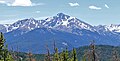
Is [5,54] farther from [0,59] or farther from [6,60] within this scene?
[0,59]

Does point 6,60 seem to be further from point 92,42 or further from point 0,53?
point 92,42

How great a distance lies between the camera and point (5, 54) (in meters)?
51.4

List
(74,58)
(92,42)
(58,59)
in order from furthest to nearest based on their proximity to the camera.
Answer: (58,59), (92,42), (74,58)

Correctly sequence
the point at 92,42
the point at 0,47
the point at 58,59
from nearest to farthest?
the point at 0,47, the point at 92,42, the point at 58,59

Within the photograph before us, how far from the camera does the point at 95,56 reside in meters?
68.2

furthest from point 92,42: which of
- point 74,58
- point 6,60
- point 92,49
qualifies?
point 6,60

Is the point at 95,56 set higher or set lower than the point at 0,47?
lower

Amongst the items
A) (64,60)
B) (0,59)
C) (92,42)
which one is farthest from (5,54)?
(92,42)

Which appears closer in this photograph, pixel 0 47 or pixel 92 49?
pixel 0 47

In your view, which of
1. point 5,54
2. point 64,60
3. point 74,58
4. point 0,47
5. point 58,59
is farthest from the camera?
point 58,59

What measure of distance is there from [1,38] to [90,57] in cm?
2893

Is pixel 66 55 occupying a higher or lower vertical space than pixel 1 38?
lower

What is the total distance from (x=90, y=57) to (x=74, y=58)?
763 centimetres

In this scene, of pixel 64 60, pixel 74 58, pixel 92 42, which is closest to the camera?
pixel 64 60
